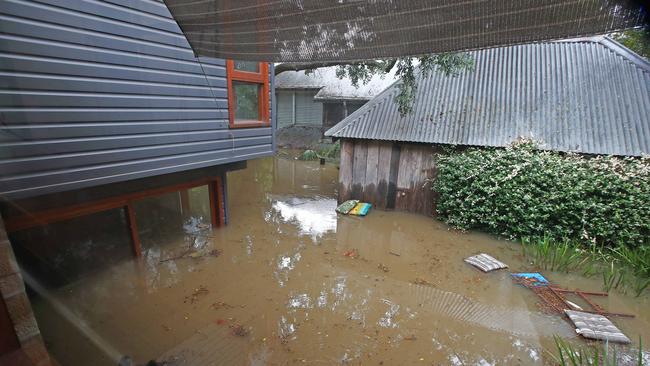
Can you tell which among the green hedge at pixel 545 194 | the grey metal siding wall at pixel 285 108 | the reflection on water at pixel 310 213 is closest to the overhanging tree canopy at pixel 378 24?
the reflection on water at pixel 310 213

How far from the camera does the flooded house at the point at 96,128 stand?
2.94m

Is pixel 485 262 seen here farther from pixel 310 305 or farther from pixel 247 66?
pixel 247 66

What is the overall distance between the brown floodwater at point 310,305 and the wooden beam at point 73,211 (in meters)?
1.35

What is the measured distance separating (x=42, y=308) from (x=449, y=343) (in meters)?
5.91

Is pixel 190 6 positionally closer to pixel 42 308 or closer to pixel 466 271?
pixel 42 308

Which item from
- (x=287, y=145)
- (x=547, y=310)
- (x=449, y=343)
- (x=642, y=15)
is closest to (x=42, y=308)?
(x=449, y=343)

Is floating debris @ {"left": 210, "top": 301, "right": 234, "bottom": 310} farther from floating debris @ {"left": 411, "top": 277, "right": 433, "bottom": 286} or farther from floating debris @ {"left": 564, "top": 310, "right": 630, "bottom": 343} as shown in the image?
floating debris @ {"left": 564, "top": 310, "right": 630, "bottom": 343}

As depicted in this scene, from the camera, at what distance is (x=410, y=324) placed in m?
4.34

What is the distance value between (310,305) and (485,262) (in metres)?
3.69

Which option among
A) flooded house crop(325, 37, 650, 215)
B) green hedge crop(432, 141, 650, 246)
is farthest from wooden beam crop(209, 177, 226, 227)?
green hedge crop(432, 141, 650, 246)

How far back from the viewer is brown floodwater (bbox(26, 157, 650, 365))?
379cm

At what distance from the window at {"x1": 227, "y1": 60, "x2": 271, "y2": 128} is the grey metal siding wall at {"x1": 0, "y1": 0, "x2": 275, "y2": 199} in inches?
11.8

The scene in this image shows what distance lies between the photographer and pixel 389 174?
8.70 metres

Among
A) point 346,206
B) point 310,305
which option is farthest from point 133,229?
point 346,206
